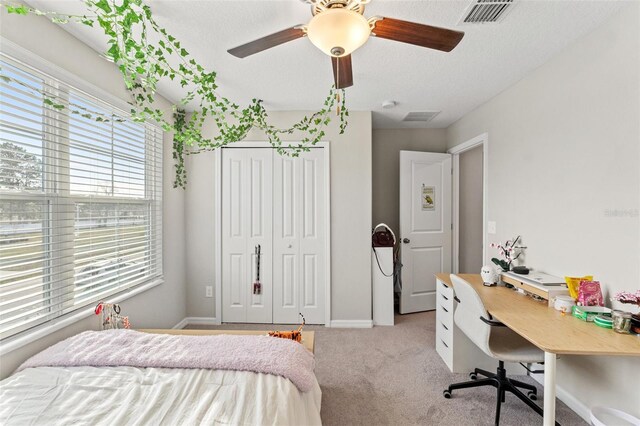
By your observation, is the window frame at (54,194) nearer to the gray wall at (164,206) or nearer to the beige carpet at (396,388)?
the gray wall at (164,206)

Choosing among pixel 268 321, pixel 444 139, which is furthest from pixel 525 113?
pixel 268 321

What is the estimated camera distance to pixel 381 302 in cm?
319

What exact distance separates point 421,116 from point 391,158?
0.73 m

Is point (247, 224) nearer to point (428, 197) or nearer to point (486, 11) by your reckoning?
point (428, 197)

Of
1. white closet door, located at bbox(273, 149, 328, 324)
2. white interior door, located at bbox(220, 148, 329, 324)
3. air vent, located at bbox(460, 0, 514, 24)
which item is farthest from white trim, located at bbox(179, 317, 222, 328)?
air vent, located at bbox(460, 0, 514, 24)

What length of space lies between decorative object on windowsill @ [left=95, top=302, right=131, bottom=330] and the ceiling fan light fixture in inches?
83.2

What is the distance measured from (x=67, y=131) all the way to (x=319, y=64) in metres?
1.75

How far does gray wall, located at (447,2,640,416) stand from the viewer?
60.2 inches

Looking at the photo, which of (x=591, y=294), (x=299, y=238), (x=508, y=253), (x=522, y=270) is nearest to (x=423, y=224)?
(x=508, y=253)

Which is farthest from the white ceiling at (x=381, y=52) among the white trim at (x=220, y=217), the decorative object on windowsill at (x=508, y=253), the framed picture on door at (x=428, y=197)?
the decorative object on windowsill at (x=508, y=253)

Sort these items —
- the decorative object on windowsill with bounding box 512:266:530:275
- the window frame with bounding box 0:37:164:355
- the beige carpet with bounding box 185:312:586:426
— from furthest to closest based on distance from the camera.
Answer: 1. the decorative object on windowsill with bounding box 512:266:530:275
2. the beige carpet with bounding box 185:312:586:426
3. the window frame with bounding box 0:37:164:355

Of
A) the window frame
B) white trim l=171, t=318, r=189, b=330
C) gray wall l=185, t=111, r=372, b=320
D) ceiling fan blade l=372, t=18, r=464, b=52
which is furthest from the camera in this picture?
gray wall l=185, t=111, r=372, b=320

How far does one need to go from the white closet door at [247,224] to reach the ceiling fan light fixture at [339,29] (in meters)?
2.05

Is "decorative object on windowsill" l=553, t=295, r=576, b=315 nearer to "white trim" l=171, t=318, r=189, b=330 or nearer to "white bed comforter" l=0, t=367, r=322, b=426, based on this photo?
"white bed comforter" l=0, t=367, r=322, b=426
